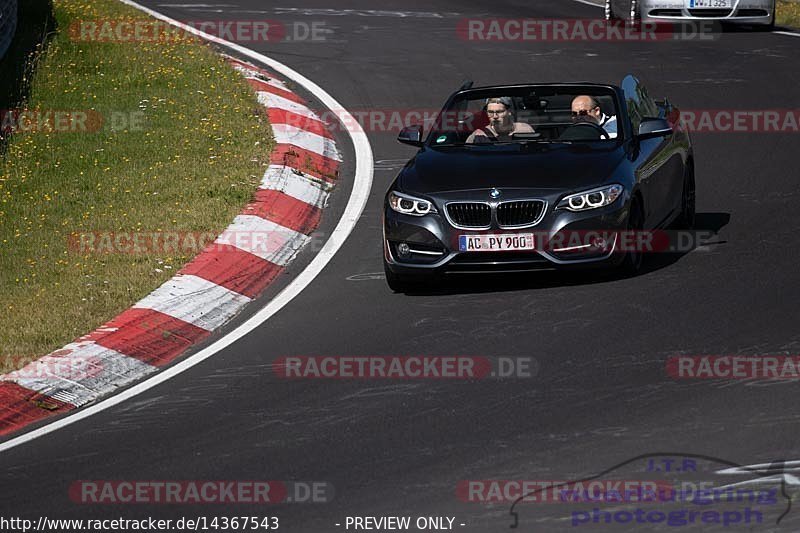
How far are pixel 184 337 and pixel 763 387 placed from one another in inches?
156

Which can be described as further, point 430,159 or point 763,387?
point 430,159

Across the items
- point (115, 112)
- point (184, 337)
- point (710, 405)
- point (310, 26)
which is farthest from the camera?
point (310, 26)

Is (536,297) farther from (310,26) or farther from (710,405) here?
(310,26)

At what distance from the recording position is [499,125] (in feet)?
→ 39.8

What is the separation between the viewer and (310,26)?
24109 millimetres

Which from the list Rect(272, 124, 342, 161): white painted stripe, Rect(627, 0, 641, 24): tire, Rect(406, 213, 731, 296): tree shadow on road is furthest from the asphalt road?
Rect(627, 0, 641, 24): tire

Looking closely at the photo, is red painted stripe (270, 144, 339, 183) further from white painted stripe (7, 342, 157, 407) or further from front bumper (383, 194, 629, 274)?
white painted stripe (7, 342, 157, 407)

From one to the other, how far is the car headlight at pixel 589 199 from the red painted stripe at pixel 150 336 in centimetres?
260

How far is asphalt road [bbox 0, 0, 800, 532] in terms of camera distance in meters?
7.15

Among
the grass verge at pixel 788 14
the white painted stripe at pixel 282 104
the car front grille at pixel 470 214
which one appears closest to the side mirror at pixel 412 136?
the car front grille at pixel 470 214

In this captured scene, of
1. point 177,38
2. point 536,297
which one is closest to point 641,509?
point 536,297

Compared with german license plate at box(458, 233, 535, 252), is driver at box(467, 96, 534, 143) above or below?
above

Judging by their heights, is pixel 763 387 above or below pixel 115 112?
below

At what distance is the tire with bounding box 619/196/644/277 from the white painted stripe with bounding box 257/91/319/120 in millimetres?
6527
